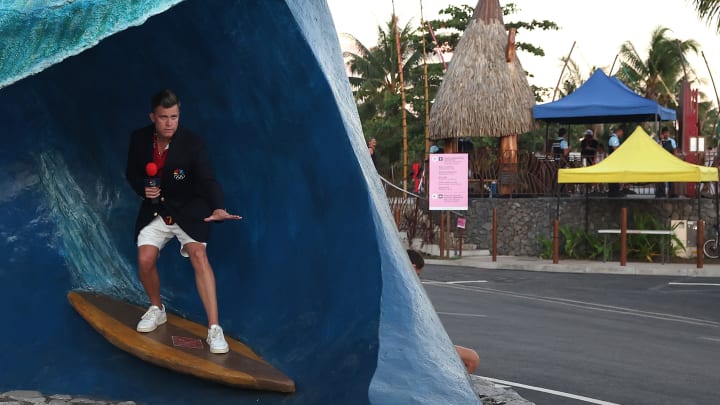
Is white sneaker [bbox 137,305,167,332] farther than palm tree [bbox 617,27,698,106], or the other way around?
palm tree [bbox 617,27,698,106]

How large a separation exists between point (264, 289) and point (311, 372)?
2.69ft

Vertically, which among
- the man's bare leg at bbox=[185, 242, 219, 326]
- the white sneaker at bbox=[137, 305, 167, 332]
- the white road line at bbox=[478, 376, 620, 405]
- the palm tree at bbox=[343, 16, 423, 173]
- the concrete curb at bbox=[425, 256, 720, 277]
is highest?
the palm tree at bbox=[343, 16, 423, 173]

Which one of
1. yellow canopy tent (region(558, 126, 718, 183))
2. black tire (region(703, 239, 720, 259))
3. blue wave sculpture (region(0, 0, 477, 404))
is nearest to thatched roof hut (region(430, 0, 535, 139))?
yellow canopy tent (region(558, 126, 718, 183))

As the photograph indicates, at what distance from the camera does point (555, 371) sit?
8555 mm

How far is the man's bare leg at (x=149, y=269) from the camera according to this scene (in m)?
5.07

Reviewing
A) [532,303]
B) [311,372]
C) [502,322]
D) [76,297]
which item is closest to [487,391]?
[311,372]

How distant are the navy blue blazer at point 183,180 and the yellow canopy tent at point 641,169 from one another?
648 inches

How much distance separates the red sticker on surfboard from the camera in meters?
4.97

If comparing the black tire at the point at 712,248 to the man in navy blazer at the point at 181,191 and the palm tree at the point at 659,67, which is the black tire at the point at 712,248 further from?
the palm tree at the point at 659,67

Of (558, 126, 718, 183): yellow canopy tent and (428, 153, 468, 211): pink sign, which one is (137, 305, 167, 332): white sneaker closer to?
(428, 153, 468, 211): pink sign

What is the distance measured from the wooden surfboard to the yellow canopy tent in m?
16.3

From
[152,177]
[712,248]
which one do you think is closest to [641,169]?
[712,248]

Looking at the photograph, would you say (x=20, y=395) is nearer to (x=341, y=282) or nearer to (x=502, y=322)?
(x=341, y=282)

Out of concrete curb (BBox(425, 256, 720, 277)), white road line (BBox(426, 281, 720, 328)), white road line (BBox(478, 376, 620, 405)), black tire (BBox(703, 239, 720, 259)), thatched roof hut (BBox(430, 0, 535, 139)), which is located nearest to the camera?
white road line (BBox(478, 376, 620, 405))
